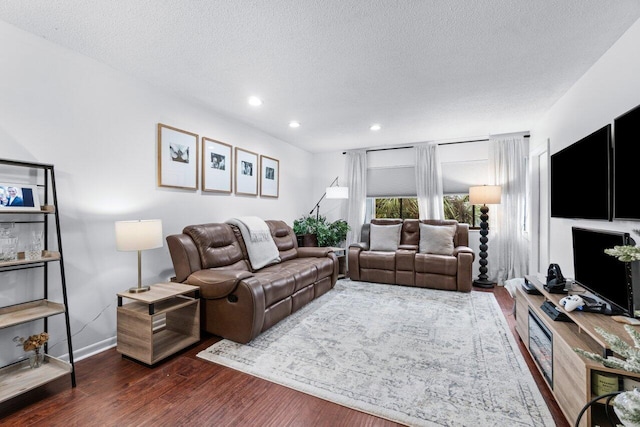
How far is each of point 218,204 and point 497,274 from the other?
447 centimetres

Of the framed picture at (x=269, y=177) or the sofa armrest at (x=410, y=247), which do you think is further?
the sofa armrest at (x=410, y=247)

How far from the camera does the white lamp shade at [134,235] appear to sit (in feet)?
7.47

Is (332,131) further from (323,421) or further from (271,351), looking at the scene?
(323,421)

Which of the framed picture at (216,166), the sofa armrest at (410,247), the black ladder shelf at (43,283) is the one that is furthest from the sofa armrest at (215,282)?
the sofa armrest at (410,247)

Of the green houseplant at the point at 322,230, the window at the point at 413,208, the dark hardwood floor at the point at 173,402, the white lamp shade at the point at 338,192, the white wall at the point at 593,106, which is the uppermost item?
the white wall at the point at 593,106

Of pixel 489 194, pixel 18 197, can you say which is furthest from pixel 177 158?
pixel 489 194

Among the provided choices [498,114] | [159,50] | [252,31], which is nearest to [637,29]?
[498,114]

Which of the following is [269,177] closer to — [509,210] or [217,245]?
[217,245]

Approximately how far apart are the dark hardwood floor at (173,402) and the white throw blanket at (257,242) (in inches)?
54.5

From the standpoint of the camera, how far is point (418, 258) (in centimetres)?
439

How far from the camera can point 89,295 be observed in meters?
2.38

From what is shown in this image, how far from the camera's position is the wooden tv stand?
4.46 feet

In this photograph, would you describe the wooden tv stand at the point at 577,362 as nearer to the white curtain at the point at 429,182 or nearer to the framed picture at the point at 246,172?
the white curtain at the point at 429,182

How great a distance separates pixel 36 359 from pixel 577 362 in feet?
10.7
